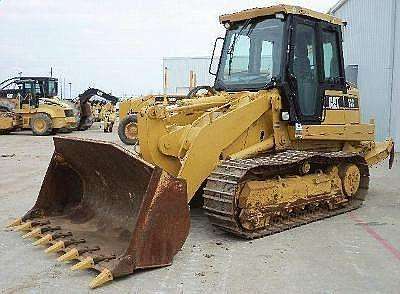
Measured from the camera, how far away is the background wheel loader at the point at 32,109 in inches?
892

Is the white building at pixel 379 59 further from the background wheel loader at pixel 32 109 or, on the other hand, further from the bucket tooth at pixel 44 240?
the background wheel loader at pixel 32 109

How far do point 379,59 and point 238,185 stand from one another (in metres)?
11.8

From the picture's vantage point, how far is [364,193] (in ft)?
25.4

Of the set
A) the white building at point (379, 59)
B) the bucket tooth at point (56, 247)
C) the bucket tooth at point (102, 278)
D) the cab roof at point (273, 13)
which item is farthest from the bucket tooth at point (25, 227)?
the white building at point (379, 59)

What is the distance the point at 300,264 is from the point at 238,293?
39.8 inches

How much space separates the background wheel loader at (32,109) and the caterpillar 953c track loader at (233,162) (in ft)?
53.6

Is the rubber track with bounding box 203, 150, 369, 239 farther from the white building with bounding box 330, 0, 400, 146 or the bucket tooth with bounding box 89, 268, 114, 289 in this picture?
the white building with bounding box 330, 0, 400, 146

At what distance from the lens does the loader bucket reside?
A: 4.64 m

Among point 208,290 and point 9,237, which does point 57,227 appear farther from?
point 208,290

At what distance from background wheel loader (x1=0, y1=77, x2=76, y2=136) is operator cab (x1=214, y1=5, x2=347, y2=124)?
16.3 metres

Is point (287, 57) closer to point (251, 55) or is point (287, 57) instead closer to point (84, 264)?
point (251, 55)

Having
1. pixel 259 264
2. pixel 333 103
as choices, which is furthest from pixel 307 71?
pixel 259 264

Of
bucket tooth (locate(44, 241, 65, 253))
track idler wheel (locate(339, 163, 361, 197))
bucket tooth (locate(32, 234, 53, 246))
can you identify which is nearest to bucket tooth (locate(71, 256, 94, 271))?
bucket tooth (locate(44, 241, 65, 253))

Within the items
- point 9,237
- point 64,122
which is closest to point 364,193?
point 9,237
